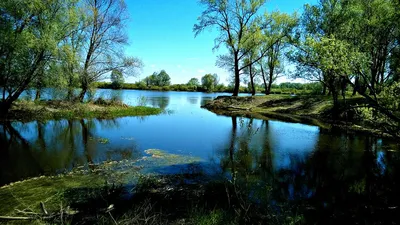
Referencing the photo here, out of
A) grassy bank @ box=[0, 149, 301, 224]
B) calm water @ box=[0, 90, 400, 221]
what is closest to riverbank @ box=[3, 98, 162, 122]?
calm water @ box=[0, 90, 400, 221]

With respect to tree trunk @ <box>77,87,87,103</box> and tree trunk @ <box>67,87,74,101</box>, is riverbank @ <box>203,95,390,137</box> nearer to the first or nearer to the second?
tree trunk @ <box>77,87,87,103</box>

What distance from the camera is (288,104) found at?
107 ft

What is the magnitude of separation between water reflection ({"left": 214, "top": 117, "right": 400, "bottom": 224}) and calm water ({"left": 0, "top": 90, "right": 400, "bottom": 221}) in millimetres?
32

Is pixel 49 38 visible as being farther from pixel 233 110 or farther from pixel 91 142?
pixel 233 110

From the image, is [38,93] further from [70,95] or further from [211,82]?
[211,82]

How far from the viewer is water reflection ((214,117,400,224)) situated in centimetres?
659

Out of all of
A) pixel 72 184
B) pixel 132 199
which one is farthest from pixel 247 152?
pixel 72 184

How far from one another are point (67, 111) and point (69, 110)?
2.18 feet

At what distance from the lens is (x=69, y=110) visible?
2395cm

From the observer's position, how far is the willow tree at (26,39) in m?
18.2

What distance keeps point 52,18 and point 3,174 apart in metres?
16.0

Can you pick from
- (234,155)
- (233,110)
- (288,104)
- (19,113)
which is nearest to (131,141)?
(234,155)

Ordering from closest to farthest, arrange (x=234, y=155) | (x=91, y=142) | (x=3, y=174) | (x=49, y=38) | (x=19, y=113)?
1. (x=3, y=174)
2. (x=234, y=155)
3. (x=91, y=142)
4. (x=49, y=38)
5. (x=19, y=113)

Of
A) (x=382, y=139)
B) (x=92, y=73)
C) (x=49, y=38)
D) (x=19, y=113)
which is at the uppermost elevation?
(x=49, y=38)
